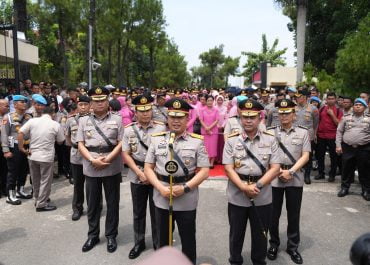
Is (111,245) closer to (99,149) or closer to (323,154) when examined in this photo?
(99,149)

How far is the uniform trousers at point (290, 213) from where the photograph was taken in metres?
4.76

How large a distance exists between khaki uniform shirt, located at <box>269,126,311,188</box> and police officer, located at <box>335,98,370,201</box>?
9.84 feet

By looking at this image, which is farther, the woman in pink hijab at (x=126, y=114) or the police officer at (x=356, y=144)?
the woman in pink hijab at (x=126, y=114)

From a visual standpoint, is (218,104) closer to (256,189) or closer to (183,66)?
(256,189)

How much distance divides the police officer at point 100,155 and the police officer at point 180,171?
115cm

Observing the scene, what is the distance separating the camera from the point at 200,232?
220 inches

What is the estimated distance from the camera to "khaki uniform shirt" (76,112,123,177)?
5016 millimetres

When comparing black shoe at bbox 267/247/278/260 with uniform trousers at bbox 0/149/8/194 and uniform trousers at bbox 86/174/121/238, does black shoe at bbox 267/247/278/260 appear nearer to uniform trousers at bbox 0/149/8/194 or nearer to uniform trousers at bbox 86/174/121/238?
uniform trousers at bbox 86/174/121/238

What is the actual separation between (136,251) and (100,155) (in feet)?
4.36

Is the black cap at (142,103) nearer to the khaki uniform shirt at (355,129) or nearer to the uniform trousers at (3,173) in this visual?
the uniform trousers at (3,173)

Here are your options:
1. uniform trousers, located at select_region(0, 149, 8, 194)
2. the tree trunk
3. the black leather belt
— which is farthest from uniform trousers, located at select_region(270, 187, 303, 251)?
the tree trunk

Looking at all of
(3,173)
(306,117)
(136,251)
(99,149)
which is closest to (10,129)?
(3,173)

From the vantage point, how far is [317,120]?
335 inches

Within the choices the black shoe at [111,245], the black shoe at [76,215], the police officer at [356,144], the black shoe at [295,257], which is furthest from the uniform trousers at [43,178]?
the police officer at [356,144]
